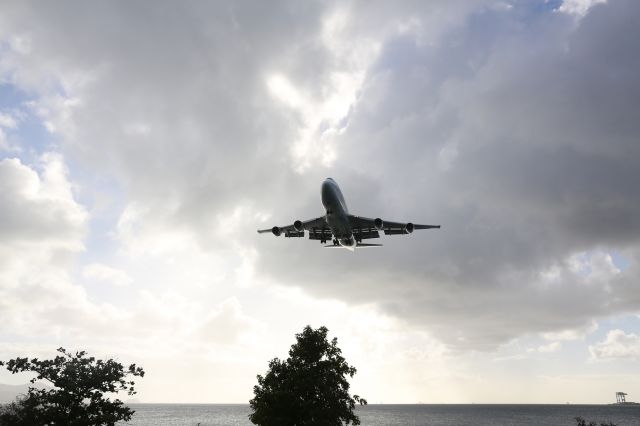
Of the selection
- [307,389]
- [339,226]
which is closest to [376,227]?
[339,226]

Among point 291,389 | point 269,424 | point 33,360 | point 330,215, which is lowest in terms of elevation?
point 269,424

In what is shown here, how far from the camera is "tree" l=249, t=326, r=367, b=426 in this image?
1401 inches

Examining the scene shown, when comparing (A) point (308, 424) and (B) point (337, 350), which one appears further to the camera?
(B) point (337, 350)

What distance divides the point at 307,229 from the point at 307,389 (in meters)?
20.9

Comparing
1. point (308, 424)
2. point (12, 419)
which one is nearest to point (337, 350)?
point (308, 424)

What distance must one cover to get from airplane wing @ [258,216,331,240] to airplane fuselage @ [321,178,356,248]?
156 inches

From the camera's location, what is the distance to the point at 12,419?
35.8m

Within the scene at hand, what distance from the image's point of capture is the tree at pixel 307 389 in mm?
35594

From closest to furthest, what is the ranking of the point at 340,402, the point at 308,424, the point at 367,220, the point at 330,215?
the point at 308,424 → the point at 340,402 → the point at 330,215 → the point at 367,220

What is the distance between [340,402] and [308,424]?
137 inches

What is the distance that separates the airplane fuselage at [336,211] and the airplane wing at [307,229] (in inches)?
156

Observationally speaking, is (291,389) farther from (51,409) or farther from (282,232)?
(282,232)

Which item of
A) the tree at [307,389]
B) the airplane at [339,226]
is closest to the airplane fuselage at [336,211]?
the airplane at [339,226]

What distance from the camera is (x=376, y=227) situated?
5078cm
